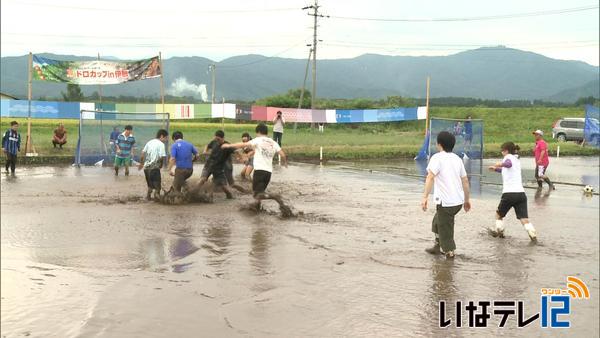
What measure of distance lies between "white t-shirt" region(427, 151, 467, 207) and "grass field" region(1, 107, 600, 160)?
1793 centimetres

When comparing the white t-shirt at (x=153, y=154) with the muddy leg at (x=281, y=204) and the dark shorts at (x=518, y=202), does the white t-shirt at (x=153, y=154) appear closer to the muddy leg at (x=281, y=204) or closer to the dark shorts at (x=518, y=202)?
the muddy leg at (x=281, y=204)

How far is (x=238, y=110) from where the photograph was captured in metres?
34.7

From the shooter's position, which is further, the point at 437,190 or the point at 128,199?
the point at 128,199

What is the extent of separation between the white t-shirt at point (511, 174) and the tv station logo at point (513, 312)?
3.40 metres

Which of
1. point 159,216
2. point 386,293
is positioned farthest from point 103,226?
point 386,293

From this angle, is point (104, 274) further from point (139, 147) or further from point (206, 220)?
point (139, 147)

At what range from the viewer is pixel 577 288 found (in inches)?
289

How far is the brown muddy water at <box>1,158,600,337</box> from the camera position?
5.73 metres

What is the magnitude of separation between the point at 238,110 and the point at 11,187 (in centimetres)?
2005

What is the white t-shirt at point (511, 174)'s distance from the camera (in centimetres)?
1027

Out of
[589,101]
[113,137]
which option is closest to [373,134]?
[113,137]

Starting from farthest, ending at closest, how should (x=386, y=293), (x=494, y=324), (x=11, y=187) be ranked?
(x=11, y=187), (x=386, y=293), (x=494, y=324)

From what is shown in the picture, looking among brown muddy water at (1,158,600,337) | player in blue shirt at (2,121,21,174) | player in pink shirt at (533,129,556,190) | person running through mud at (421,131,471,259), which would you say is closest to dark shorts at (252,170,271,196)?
brown muddy water at (1,158,600,337)

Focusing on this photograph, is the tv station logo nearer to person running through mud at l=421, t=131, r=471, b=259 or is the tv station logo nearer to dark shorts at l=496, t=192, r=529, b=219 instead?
person running through mud at l=421, t=131, r=471, b=259
